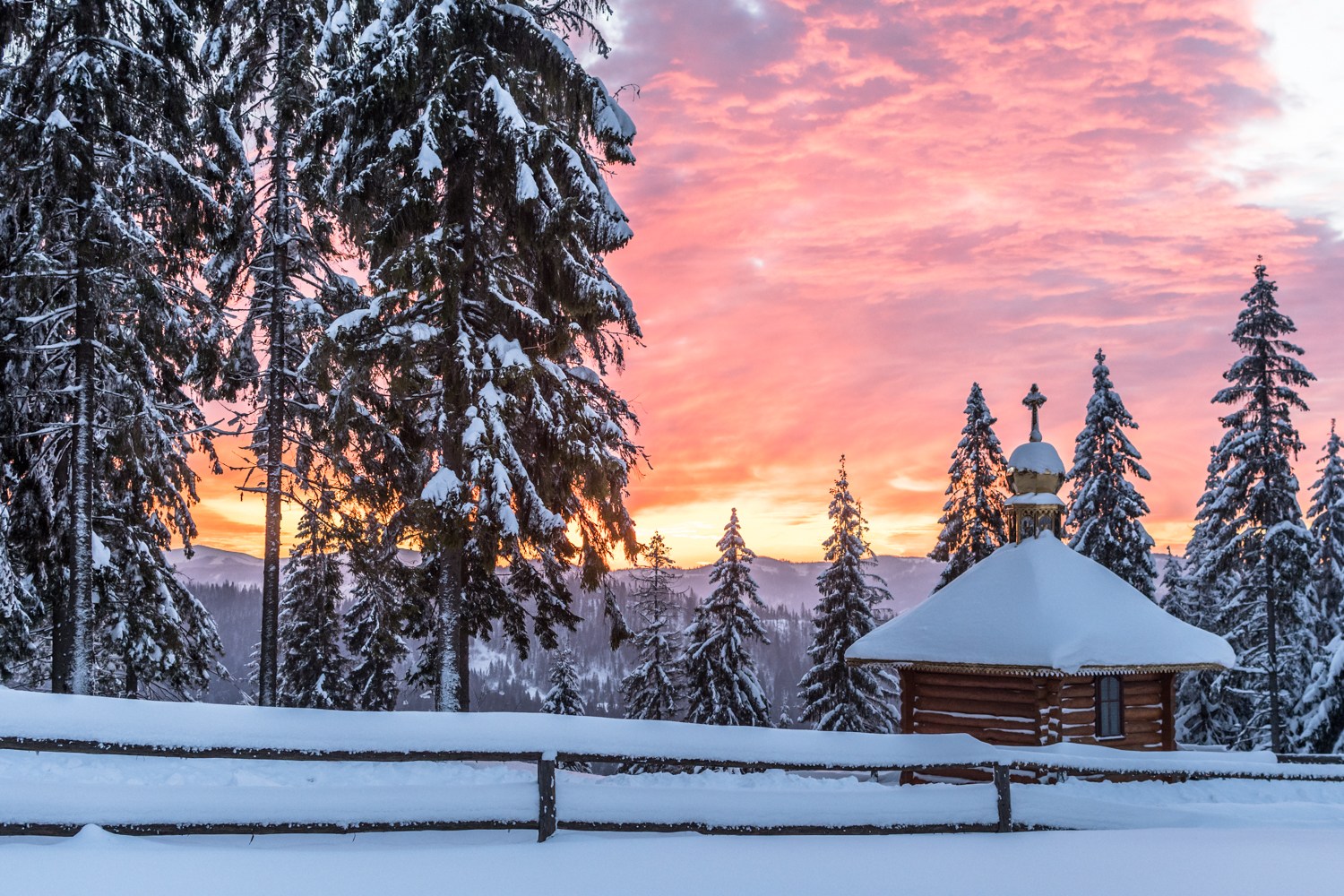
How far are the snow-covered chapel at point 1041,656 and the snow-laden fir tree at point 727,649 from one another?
1591 cm

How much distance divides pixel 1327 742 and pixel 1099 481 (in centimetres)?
1085

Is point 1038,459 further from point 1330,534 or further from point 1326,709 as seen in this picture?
point 1330,534

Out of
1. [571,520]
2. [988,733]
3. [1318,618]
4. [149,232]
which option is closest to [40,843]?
[571,520]

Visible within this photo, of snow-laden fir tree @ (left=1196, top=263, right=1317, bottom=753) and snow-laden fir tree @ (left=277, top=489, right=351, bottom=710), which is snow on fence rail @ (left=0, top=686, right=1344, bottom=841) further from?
snow-laden fir tree @ (left=277, top=489, right=351, bottom=710)

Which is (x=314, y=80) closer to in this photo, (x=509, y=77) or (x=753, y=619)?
(x=509, y=77)

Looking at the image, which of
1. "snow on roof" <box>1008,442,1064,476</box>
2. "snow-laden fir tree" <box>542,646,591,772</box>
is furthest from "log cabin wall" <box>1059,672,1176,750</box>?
"snow-laden fir tree" <box>542,646,591,772</box>

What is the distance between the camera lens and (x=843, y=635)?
34.1 m

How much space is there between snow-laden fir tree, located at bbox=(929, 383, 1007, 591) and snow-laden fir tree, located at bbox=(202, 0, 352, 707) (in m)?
23.8

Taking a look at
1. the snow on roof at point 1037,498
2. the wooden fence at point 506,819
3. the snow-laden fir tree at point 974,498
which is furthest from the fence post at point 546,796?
the snow-laden fir tree at point 974,498

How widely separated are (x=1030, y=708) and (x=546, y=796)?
10904mm

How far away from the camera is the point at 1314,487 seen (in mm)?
35406

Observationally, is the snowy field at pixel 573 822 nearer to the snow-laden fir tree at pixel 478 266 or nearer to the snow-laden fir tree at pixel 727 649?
the snow-laden fir tree at pixel 478 266

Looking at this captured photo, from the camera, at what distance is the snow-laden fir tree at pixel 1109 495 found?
32281 millimetres

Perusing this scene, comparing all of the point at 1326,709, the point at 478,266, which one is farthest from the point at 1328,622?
the point at 478,266
